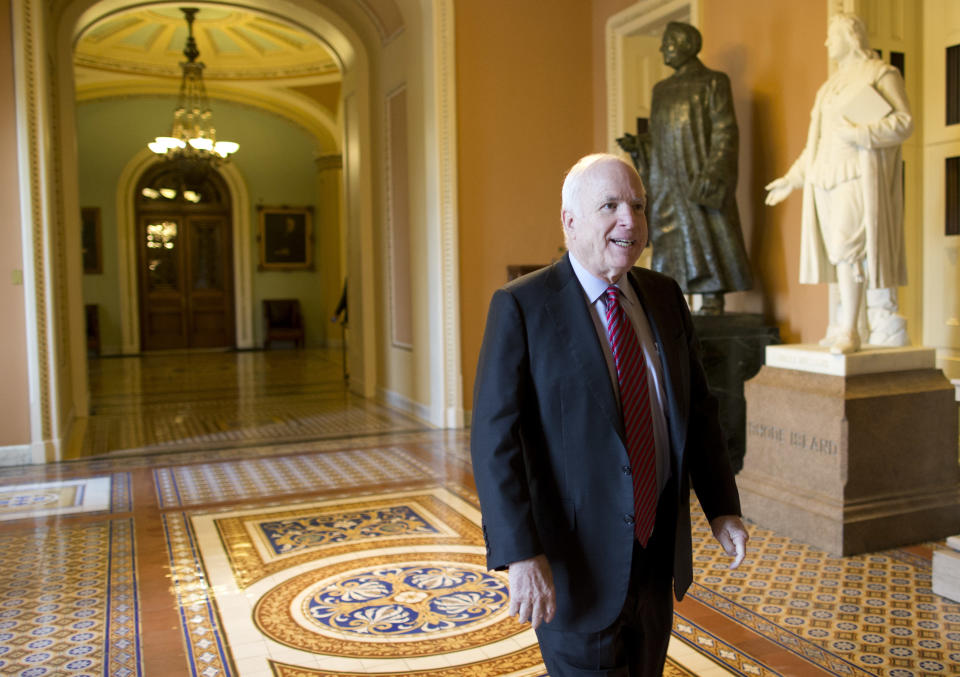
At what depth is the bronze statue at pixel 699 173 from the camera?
18.8 feet

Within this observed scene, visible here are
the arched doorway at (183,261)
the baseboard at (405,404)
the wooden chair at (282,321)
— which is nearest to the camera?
the baseboard at (405,404)

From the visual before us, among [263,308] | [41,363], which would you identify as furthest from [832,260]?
[263,308]

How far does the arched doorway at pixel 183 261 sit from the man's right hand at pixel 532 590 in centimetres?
1601

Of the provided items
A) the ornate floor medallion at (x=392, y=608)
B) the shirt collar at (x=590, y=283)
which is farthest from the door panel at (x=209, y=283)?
the shirt collar at (x=590, y=283)

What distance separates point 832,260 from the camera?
4613 mm

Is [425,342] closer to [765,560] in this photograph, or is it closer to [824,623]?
[765,560]

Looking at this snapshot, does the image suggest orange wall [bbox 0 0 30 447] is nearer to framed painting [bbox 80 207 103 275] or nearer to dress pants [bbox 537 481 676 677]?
dress pants [bbox 537 481 676 677]

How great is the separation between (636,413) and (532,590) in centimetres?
42

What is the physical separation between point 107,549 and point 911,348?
169 inches

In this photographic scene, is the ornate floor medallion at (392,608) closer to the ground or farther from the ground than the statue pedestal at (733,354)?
closer to the ground

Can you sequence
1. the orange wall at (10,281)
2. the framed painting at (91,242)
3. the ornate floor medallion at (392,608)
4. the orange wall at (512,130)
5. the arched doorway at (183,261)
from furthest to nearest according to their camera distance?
1. the arched doorway at (183,261)
2. the framed painting at (91,242)
3. the orange wall at (512,130)
4. the orange wall at (10,281)
5. the ornate floor medallion at (392,608)

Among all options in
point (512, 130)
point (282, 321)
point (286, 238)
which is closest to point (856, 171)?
point (512, 130)

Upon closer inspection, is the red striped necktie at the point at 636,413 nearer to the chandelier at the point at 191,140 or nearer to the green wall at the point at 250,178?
the chandelier at the point at 191,140

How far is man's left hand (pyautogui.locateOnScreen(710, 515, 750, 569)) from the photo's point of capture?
6.47 ft
